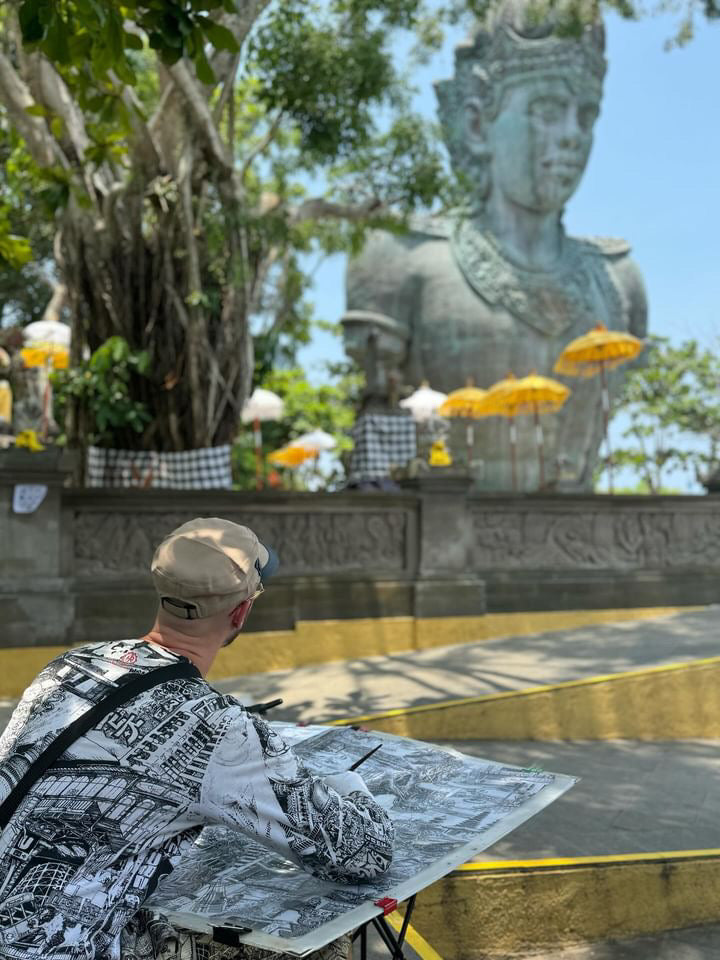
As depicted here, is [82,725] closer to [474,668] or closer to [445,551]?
[474,668]

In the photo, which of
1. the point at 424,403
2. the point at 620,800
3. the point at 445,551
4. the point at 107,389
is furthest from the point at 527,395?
the point at 620,800

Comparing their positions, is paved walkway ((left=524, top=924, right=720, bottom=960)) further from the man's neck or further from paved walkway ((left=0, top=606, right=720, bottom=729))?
paved walkway ((left=0, top=606, right=720, bottom=729))

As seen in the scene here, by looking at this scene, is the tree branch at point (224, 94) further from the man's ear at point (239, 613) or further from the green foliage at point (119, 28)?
the man's ear at point (239, 613)

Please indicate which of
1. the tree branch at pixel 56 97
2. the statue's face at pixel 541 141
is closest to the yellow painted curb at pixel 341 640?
the tree branch at pixel 56 97

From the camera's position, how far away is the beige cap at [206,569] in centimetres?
203

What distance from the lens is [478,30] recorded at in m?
18.7

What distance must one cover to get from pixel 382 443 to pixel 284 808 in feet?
36.1

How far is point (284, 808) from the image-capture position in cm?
192

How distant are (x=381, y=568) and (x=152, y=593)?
8.02ft

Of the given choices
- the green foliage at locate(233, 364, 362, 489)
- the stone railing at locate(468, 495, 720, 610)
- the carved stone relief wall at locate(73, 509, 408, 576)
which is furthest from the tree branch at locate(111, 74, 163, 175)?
the green foliage at locate(233, 364, 362, 489)

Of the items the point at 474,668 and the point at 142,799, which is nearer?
the point at 142,799

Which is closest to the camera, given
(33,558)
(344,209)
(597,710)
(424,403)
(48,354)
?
(597,710)

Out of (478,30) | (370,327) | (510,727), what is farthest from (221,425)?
(478,30)

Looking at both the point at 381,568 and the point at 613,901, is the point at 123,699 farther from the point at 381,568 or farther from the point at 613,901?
the point at 381,568
